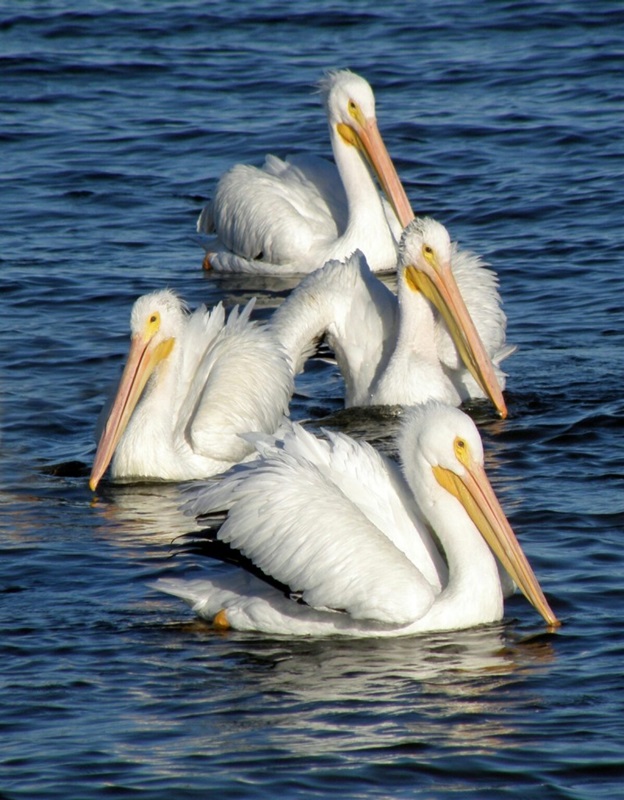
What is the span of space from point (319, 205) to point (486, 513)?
18.3ft

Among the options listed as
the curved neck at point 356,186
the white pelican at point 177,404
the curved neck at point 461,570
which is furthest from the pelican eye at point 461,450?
the curved neck at point 356,186

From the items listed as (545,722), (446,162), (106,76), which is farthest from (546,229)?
(545,722)

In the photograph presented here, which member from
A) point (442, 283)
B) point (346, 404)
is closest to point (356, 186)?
point (346, 404)

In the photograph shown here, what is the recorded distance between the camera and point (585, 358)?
8547 mm

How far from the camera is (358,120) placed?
10281mm

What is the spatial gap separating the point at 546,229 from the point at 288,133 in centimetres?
296

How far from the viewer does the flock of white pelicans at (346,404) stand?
5.38 metres

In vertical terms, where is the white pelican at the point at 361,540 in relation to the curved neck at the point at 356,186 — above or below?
below

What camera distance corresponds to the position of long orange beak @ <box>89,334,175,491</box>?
7000mm

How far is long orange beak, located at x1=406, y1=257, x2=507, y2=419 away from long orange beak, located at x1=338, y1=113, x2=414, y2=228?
7.08ft

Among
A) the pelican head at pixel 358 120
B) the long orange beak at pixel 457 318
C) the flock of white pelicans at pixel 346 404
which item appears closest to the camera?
the flock of white pelicans at pixel 346 404

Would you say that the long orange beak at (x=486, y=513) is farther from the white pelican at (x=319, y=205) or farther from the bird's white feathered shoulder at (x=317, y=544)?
→ the white pelican at (x=319, y=205)

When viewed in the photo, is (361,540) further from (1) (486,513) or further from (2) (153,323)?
(2) (153,323)

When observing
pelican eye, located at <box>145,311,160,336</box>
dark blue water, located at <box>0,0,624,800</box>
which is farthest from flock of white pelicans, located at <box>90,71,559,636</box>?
dark blue water, located at <box>0,0,624,800</box>
